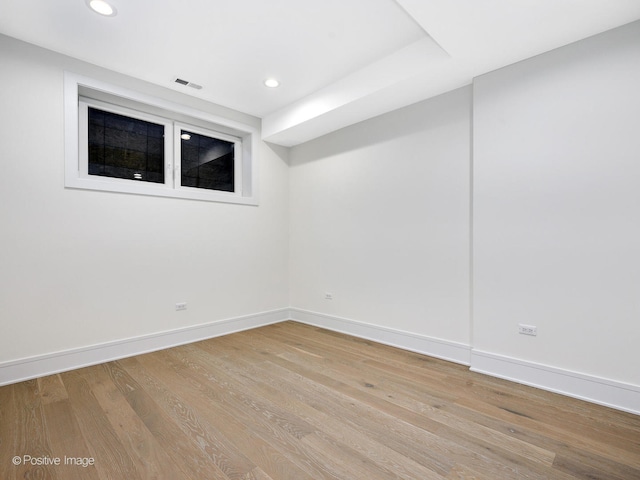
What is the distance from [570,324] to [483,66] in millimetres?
2103

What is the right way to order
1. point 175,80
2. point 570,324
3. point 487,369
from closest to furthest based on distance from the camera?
point 570,324 < point 487,369 < point 175,80

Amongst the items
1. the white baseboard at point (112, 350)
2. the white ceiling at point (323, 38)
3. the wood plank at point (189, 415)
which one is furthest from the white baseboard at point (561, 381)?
the white baseboard at point (112, 350)

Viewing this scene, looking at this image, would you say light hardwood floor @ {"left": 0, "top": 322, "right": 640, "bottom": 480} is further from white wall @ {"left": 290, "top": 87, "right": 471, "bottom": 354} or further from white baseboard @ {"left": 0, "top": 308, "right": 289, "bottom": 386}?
white wall @ {"left": 290, "top": 87, "right": 471, "bottom": 354}

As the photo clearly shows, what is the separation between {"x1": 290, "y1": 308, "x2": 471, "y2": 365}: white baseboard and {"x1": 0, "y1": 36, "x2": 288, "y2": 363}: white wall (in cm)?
108

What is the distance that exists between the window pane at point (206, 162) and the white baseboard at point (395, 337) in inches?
81.2

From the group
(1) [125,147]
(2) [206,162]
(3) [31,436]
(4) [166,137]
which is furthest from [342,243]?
(3) [31,436]

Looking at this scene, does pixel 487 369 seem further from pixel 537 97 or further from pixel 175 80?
pixel 175 80

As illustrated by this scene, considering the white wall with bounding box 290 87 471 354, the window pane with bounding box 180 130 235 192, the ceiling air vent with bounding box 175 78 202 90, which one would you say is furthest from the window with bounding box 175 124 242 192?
the white wall with bounding box 290 87 471 354

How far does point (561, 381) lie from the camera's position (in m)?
2.26

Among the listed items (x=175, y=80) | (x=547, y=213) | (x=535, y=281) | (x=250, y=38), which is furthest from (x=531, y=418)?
(x=175, y=80)

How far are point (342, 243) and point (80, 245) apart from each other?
265 cm

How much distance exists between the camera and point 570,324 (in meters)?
2.24

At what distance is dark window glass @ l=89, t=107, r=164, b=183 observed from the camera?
3037 millimetres

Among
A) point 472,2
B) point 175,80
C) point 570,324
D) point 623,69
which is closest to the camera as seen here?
point 472,2
